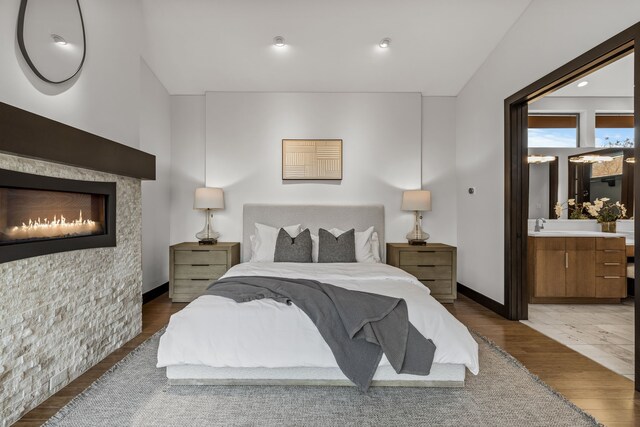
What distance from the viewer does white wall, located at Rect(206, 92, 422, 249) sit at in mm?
4605

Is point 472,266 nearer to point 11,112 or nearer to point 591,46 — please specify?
point 591,46

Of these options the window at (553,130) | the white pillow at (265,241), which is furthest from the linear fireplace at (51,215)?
the window at (553,130)

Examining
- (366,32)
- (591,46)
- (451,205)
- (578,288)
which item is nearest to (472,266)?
(451,205)

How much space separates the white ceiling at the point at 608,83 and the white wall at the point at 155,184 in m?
5.10

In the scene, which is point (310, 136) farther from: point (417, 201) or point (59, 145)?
point (59, 145)

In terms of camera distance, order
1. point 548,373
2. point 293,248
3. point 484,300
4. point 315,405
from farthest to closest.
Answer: point 484,300
point 293,248
point 548,373
point 315,405

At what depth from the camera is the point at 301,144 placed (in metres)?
4.58

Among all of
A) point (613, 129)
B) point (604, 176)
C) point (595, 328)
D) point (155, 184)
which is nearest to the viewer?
point (595, 328)

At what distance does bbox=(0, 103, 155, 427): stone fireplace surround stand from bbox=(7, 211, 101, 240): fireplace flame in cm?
14

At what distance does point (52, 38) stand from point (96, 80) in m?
0.47

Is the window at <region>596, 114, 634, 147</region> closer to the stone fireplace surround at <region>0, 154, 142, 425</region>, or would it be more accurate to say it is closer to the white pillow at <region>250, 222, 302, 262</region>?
the white pillow at <region>250, 222, 302, 262</region>

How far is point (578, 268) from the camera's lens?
13.3 ft

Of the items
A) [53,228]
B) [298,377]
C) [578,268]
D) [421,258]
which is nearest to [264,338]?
[298,377]

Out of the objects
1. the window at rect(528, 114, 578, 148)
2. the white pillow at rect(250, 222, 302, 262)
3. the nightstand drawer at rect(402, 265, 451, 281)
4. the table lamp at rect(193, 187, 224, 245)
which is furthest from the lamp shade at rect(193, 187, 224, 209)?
the window at rect(528, 114, 578, 148)
